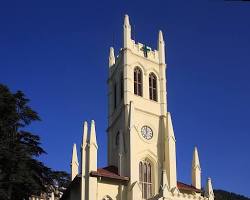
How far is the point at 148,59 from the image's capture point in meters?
46.6

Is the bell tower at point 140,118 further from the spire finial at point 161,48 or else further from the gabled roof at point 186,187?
the gabled roof at point 186,187

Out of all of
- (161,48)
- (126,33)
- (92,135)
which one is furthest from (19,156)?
(161,48)

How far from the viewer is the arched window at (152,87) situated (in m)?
45.2

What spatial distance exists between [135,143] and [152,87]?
8.33 metres

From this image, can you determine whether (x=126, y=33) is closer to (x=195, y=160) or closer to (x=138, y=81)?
(x=138, y=81)

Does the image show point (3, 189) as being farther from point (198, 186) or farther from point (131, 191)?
point (198, 186)

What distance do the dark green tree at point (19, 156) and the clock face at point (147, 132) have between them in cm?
936


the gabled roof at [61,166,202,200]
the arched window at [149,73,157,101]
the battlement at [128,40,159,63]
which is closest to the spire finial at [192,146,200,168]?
the gabled roof at [61,166,202,200]

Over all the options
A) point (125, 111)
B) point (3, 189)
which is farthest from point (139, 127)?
point (3, 189)

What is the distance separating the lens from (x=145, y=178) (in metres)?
39.8

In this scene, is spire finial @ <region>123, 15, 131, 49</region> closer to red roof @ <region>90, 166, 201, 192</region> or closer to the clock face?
the clock face

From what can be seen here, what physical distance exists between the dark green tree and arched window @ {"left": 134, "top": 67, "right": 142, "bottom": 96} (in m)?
12.5

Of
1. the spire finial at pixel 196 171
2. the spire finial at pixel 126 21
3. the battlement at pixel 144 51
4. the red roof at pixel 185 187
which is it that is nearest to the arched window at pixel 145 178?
the red roof at pixel 185 187

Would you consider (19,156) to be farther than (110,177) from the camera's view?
No
